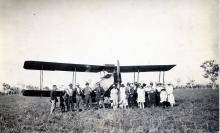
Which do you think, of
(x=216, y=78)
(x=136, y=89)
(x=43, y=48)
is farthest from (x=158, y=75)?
(x=43, y=48)

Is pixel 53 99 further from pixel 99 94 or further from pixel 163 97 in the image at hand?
pixel 163 97

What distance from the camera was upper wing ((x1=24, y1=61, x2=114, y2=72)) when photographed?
5887 mm

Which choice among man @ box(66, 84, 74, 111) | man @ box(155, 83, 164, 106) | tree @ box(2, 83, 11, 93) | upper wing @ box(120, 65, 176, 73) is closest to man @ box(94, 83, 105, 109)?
man @ box(66, 84, 74, 111)

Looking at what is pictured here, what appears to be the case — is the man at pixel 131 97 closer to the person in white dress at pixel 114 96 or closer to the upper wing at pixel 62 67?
the person in white dress at pixel 114 96

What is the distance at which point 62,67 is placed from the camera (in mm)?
6082

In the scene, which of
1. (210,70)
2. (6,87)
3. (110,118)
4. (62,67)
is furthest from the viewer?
(62,67)

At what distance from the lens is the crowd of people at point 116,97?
20.4 feet

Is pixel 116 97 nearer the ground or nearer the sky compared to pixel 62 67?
nearer the ground

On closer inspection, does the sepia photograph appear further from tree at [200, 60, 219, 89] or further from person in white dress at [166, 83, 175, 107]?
person in white dress at [166, 83, 175, 107]

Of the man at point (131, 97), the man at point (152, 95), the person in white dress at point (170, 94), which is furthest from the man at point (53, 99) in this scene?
the person in white dress at point (170, 94)

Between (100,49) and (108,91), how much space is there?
106 centimetres

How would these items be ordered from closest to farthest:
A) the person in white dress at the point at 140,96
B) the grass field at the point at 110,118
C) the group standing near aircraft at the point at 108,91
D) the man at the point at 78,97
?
the grass field at the point at 110,118 < the group standing near aircraft at the point at 108,91 < the man at the point at 78,97 < the person in white dress at the point at 140,96

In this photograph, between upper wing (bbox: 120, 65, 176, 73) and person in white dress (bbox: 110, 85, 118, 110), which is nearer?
upper wing (bbox: 120, 65, 176, 73)

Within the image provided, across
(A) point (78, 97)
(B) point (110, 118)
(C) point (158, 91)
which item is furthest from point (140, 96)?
(A) point (78, 97)
